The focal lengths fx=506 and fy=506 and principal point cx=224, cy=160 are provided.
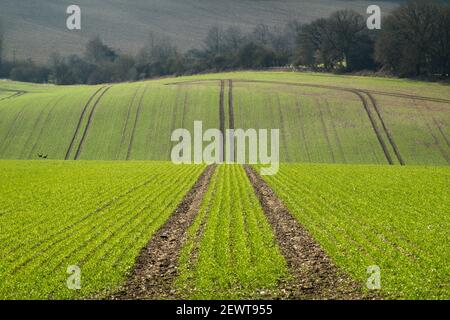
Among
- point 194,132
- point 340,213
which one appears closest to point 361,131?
point 194,132

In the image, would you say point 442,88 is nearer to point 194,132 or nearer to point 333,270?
point 194,132

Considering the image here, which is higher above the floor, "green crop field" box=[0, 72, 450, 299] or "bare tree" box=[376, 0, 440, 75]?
"bare tree" box=[376, 0, 440, 75]

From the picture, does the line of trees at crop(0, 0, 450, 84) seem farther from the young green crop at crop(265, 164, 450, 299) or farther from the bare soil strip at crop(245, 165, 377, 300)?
the bare soil strip at crop(245, 165, 377, 300)

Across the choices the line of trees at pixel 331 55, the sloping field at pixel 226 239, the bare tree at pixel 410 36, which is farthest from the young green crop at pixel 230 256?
the line of trees at pixel 331 55

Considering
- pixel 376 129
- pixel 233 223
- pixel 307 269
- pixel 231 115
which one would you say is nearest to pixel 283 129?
pixel 231 115

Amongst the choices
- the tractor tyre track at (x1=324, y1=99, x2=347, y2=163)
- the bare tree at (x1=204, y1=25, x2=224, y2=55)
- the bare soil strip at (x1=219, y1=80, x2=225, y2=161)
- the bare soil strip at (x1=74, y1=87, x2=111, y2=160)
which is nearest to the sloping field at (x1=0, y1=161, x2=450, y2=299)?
the tractor tyre track at (x1=324, y1=99, x2=347, y2=163)

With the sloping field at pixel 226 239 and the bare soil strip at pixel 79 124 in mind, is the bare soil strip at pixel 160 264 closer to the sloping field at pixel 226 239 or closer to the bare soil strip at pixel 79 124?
the sloping field at pixel 226 239

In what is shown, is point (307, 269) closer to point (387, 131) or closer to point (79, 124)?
point (387, 131)
